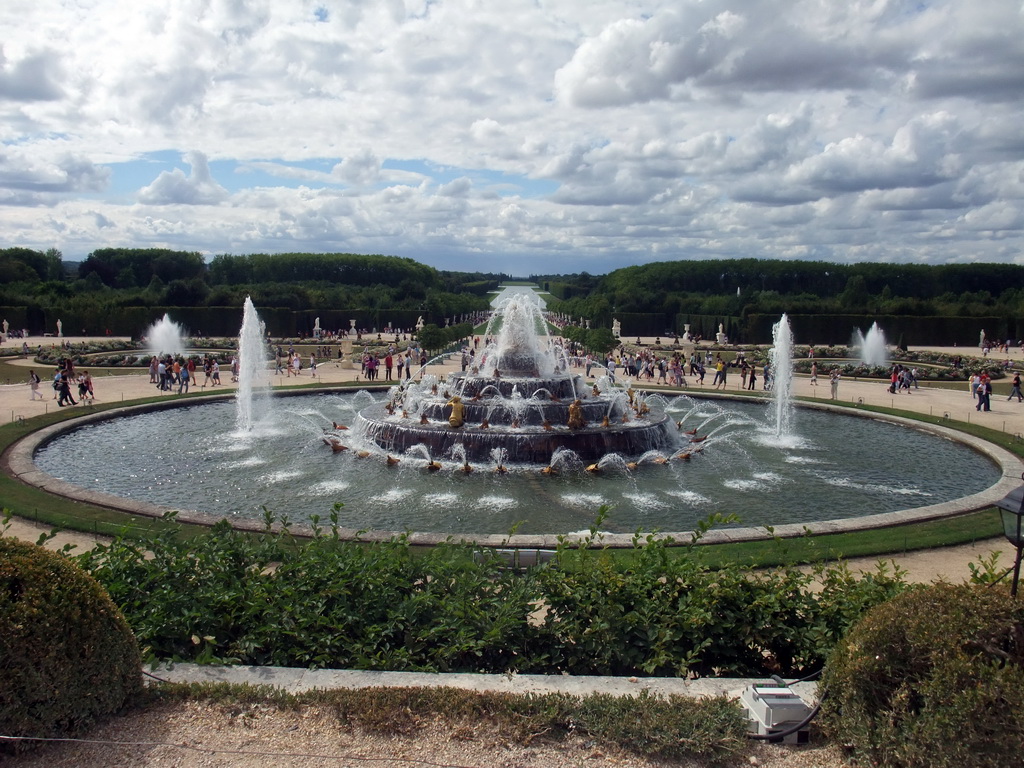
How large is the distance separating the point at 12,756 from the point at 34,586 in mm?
1100

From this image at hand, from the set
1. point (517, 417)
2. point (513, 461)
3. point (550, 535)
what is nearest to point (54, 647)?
point (550, 535)

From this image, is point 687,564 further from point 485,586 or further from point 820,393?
point 820,393

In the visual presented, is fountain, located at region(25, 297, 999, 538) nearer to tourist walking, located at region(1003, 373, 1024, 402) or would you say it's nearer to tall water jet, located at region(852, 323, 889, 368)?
tourist walking, located at region(1003, 373, 1024, 402)

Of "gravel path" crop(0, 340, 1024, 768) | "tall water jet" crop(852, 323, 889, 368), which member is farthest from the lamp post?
"tall water jet" crop(852, 323, 889, 368)

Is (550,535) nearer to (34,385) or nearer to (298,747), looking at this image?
(298,747)

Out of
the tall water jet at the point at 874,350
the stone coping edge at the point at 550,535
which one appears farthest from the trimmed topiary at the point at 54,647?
the tall water jet at the point at 874,350

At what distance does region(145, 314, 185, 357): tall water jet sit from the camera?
2026 inches

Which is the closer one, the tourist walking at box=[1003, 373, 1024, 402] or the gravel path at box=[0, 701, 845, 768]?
the gravel path at box=[0, 701, 845, 768]

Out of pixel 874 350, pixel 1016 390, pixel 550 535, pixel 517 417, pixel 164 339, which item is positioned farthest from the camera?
pixel 164 339

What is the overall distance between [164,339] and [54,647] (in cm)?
5522

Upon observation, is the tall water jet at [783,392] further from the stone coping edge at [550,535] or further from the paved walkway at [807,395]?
the stone coping edge at [550,535]

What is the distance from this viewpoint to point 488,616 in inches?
253

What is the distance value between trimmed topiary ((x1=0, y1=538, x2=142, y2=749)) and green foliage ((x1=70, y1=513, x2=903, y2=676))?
854 mm

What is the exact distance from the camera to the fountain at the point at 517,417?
18.6m
